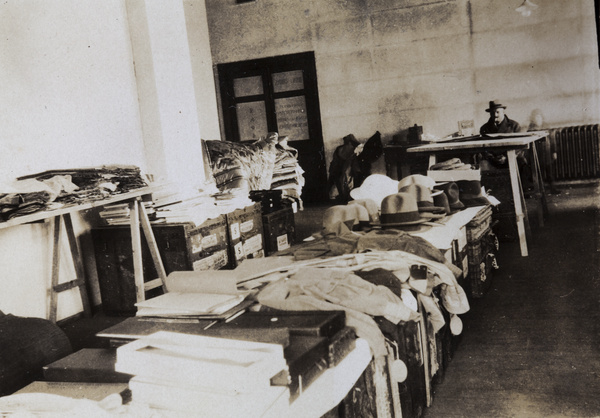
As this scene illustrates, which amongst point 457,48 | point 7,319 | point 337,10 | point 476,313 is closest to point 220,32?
point 337,10

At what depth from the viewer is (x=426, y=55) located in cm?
1037

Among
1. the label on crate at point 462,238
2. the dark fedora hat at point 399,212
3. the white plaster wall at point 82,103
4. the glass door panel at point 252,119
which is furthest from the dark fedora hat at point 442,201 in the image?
the glass door panel at point 252,119

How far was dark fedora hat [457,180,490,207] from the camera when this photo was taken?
4.83m

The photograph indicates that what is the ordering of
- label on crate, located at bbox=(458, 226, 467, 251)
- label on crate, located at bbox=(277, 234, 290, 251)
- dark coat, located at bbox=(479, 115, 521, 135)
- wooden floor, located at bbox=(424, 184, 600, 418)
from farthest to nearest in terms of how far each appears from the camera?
1. dark coat, located at bbox=(479, 115, 521, 135)
2. label on crate, located at bbox=(277, 234, 290, 251)
3. label on crate, located at bbox=(458, 226, 467, 251)
4. wooden floor, located at bbox=(424, 184, 600, 418)

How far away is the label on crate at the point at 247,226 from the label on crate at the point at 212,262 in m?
0.33

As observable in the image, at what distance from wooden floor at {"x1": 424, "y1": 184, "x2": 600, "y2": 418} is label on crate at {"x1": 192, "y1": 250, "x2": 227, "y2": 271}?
2.03 metres

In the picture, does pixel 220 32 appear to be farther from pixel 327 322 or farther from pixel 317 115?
pixel 327 322

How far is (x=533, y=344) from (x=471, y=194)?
159 centimetres

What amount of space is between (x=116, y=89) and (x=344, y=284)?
3.99 metres

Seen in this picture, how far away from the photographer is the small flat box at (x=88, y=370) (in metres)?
1.72

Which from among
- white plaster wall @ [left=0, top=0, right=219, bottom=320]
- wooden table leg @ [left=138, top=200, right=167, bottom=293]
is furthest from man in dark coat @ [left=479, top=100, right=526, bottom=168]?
wooden table leg @ [left=138, top=200, right=167, bottom=293]

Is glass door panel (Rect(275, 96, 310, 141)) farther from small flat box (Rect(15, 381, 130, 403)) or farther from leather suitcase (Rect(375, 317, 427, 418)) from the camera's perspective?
small flat box (Rect(15, 381, 130, 403))

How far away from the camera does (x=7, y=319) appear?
276cm

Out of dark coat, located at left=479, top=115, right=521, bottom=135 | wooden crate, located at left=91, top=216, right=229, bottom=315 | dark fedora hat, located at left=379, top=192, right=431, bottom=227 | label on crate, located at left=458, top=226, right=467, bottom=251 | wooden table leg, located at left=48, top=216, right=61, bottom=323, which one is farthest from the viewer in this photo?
dark coat, located at left=479, top=115, right=521, bottom=135
